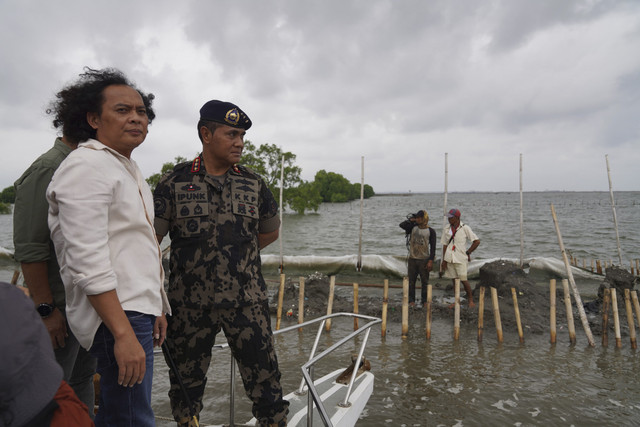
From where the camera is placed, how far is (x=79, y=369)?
2213 millimetres

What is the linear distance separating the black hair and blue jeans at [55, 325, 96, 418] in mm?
1005

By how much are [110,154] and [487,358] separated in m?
6.45

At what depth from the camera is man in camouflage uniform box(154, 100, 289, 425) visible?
223 centimetres

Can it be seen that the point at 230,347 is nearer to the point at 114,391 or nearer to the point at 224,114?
the point at 114,391

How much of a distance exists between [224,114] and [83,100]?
73cm

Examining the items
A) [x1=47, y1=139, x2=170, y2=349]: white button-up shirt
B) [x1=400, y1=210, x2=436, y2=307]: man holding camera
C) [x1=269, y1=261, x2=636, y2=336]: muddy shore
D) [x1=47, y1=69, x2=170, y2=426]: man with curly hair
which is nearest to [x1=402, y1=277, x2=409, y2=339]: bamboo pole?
[x1=269, y1=261, x2=636, y2=336]: muddy shore

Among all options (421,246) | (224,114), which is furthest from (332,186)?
(224,114)

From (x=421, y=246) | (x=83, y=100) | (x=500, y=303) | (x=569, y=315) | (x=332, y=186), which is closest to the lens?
(x=83, y=100)

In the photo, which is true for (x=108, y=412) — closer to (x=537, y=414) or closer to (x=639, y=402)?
(x=537, y=414)

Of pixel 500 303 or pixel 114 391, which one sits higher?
pixel 114 391

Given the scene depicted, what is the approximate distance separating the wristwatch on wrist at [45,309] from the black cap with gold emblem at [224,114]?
1.27 metres

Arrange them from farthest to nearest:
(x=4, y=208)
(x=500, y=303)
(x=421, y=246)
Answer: (x=4, y=208) < (x=500, y=303) < (x=421, y=246)

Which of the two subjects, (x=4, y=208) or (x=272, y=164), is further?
(x=4, y=208)

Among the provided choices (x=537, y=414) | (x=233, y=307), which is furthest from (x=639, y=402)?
(x=233, y=307)
